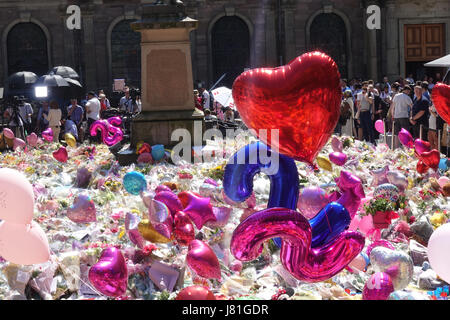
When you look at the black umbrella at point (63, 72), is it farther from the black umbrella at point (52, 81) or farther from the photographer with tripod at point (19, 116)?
the photographer with tripod at point (19, 116)

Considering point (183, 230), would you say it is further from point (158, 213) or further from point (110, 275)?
point (110, 275)

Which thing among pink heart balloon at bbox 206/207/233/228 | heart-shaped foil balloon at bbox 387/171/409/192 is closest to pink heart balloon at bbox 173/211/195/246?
pink heart balloon at bbox 206/207/233/228

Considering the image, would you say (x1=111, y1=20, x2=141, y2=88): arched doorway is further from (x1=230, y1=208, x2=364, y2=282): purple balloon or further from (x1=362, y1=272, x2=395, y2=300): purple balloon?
(x1=362, y1=272, x2=395, y2=300): purple balloon

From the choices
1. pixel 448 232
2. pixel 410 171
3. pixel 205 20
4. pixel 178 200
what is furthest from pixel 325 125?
pixel 205 20

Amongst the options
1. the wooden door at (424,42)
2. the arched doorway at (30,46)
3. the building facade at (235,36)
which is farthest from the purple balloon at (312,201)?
the arched doorway at (30,46)

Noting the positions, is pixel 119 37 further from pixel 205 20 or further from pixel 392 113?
pixel 392 113

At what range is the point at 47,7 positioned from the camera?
24.6 m

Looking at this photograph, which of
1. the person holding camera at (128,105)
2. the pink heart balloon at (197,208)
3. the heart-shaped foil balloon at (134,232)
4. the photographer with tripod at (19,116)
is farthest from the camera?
the person holding camera at (128,105)

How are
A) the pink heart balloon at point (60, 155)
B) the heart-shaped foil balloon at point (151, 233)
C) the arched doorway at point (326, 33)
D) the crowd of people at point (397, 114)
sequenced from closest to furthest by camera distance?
1. the heart-shaped foil balloon at point (151, 233)
2. the pink heart balloon at point (60, 155)
3. the crowd of people at point (397, 114)
4. the arched doorway at point (326, 33)

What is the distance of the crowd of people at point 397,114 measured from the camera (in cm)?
1155

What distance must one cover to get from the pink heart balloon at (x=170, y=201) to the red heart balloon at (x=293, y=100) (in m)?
1.31

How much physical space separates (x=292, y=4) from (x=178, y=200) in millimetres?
20107

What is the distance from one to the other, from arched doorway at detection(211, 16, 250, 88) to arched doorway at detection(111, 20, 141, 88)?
269 centimetres

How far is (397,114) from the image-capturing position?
13039 mm
